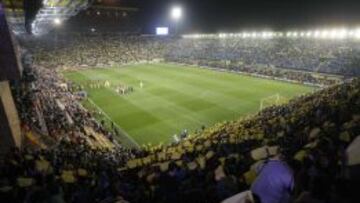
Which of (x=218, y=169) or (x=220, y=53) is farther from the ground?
(x=220, y=53)

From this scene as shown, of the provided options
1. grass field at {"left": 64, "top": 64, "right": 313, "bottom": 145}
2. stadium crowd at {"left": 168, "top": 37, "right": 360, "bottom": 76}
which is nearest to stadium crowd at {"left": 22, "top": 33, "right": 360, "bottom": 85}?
stadium crowd at {"left": 168, "top": 37, "right": 360, "bottom": 76}

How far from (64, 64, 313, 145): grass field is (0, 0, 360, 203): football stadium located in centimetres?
17

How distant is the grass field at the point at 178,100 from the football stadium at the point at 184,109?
0.17m

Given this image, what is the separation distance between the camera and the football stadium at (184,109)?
6.56 metres

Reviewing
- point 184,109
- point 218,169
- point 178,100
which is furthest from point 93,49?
point 218,169

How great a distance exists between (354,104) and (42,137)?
13.6m

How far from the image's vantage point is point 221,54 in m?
63.7

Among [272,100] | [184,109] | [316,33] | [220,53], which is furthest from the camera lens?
[220,53]

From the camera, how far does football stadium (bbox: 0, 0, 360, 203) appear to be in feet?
21.5

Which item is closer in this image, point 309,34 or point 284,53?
point 309,34

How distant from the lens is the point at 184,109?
28344 millimetres

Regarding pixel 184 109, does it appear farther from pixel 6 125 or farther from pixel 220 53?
pixel 220 53

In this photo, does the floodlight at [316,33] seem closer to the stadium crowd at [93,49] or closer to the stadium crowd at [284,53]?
the stadium crowd at [284,53]

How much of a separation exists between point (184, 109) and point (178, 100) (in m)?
3.54
